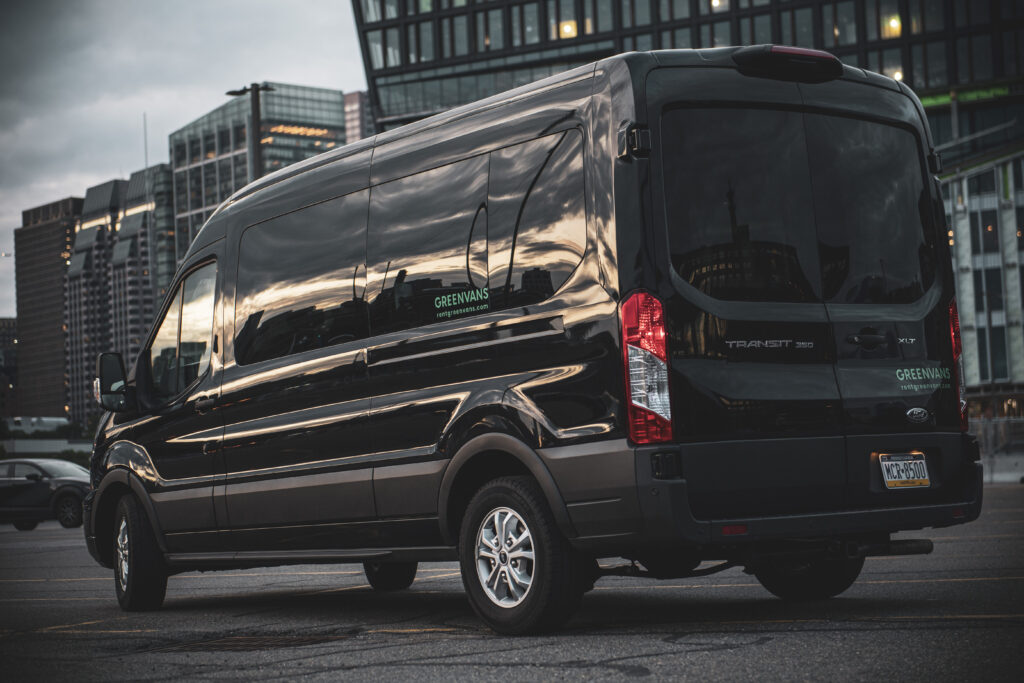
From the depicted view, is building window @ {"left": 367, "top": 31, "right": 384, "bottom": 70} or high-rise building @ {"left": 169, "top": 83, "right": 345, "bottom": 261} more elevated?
high-rise building @ {"left": 169, "top": 83, "right": 345, "bottom": 261}

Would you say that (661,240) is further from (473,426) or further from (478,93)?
(478,93)

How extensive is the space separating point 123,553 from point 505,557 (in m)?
4.08

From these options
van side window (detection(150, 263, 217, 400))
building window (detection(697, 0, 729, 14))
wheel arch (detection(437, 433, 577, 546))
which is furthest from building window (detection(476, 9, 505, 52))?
wheel arch (detection(437, 433, 577, 546))

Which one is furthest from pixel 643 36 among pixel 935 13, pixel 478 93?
pixel 935 13

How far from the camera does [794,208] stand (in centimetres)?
623

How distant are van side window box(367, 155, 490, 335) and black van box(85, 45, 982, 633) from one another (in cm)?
2

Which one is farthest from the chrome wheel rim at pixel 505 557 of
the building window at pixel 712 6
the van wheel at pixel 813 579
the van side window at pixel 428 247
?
the building window at pixel 712 6

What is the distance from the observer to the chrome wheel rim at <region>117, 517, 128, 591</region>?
916 centimetres

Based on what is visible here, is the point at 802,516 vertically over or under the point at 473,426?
under

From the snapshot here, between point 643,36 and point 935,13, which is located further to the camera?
point 643,36

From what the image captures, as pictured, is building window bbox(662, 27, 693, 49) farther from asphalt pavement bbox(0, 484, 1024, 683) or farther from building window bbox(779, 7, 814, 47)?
asphalt pavement bbox(0, 484, 1024, 683)

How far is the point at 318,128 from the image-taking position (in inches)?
6919

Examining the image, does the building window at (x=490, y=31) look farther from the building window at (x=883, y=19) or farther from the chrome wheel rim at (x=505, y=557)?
the chrome wheel rim at (x=505, y=557)

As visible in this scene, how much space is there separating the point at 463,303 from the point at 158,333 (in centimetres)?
375
